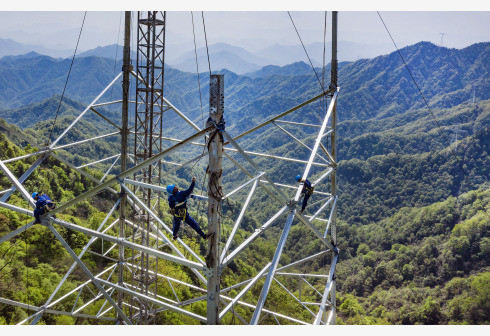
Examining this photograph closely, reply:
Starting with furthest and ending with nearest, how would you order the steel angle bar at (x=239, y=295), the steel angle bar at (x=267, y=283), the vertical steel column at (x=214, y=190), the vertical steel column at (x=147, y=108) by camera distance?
the vertical steel column at (x=147, y=108) → the steel angle bar at (x=239, y=295) → the steel angle bar at (x=267, y=283) → the vertical steel column at (x=214, y=190)

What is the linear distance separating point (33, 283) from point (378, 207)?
9374 cm

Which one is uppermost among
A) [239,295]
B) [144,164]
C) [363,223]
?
[144,164]

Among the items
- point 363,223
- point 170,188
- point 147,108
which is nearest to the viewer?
point 170,188

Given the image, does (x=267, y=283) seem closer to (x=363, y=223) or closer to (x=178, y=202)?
(x=178, y=202)

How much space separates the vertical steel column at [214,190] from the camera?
25.1 feet

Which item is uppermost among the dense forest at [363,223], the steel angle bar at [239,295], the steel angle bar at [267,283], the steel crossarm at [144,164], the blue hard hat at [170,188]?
the steel crossarm at [144,164]

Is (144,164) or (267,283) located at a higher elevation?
(144,164)

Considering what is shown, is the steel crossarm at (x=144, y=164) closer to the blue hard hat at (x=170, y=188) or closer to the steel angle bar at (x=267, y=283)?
the blue hard hat at (x=170, y=188)

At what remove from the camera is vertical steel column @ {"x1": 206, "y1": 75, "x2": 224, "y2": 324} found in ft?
25.1

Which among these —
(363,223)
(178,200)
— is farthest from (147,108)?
(363,223)

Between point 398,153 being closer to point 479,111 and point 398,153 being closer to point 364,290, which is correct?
point 479,111

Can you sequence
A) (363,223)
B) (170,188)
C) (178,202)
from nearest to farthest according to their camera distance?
(170,188) → (178,202) → (363,223)

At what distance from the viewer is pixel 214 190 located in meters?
7.73

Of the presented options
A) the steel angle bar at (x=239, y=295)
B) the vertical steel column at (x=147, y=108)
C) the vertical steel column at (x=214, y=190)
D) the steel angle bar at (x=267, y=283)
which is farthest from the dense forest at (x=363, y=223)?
the steel angle bar at (x=267, y=283)
